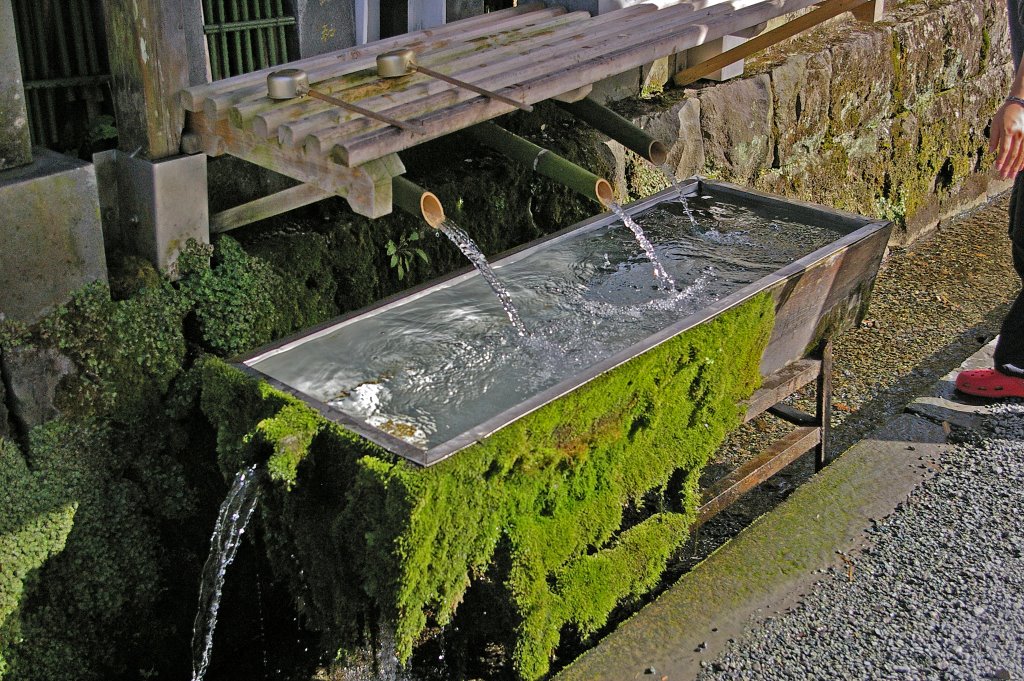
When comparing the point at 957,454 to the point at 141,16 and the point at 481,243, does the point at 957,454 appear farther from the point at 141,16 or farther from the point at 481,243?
the point at 141,16

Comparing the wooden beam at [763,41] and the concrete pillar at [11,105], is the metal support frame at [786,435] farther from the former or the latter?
the concrete pillar at [11,105]

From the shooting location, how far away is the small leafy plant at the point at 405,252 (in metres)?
4.38

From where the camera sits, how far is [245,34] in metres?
4.23

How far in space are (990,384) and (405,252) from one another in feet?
9.71

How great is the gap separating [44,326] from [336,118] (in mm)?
1154

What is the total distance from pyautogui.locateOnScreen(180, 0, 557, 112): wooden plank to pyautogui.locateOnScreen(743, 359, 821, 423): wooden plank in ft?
6.30

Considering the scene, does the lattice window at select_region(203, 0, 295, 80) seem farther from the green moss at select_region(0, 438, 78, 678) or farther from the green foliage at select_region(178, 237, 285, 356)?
A: the green moss at select_region(0, 438, 78, 678)

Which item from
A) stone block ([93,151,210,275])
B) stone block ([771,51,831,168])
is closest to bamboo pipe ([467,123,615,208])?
stone block ([93,151,210,275])

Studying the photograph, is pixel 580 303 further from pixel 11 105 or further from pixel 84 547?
pixel 11 105

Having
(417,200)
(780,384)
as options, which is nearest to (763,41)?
(780,384)

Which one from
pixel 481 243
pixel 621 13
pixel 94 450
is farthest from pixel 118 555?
pixel 621 13

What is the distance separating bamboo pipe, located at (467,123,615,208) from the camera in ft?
13.4

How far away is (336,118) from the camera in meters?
3.46

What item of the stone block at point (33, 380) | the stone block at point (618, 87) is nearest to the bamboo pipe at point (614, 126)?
the stone block at point (618, 87)
